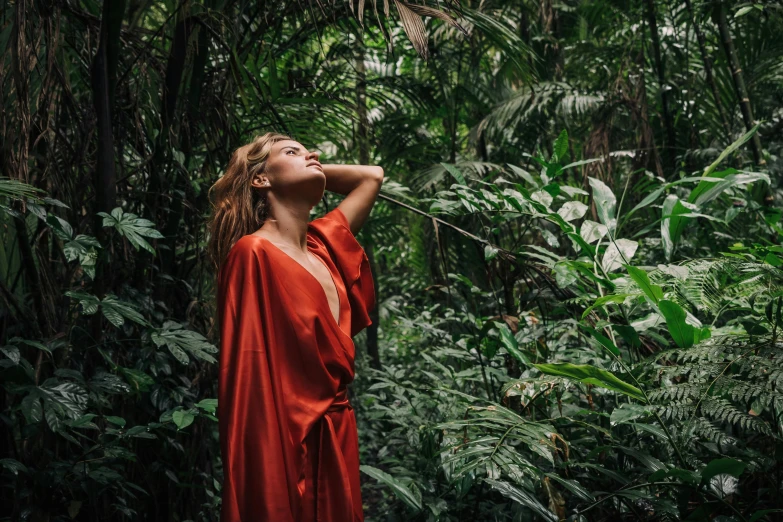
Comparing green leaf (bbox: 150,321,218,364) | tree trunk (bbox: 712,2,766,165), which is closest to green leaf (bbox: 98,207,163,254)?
green leaf (bbox: 150,321,218,364)

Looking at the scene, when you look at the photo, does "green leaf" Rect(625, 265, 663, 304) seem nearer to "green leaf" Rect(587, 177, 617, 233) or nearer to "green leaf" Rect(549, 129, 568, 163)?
"green leaf" Rect(587, 177, 617, 233)

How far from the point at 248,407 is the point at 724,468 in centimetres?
120

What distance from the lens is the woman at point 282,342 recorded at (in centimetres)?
148

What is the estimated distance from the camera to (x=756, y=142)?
130 inches

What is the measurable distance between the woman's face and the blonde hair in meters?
0.03

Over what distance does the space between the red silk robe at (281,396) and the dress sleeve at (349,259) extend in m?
0.19

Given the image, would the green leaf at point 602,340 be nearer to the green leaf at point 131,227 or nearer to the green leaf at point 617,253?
the green leaf at point 617,253

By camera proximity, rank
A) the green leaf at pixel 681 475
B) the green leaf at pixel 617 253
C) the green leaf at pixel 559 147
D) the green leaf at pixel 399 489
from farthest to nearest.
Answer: the green leaf at pixel 559 147 → the green leaf at pixel 617 253 → the green leaf at pixel 399 489 → the green leaf at pixel 681 475

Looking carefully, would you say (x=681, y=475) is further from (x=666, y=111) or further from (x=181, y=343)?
(x=666, y=111)

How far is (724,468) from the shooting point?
1.78 meters

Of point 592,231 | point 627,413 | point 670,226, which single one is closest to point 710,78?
point 670,226

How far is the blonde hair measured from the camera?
1.81m

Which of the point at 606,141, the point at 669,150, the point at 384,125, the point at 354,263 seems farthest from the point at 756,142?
the point at 384,125

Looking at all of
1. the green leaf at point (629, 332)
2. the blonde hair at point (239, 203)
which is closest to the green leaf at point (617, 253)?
the green leaf at point (629, 332)
